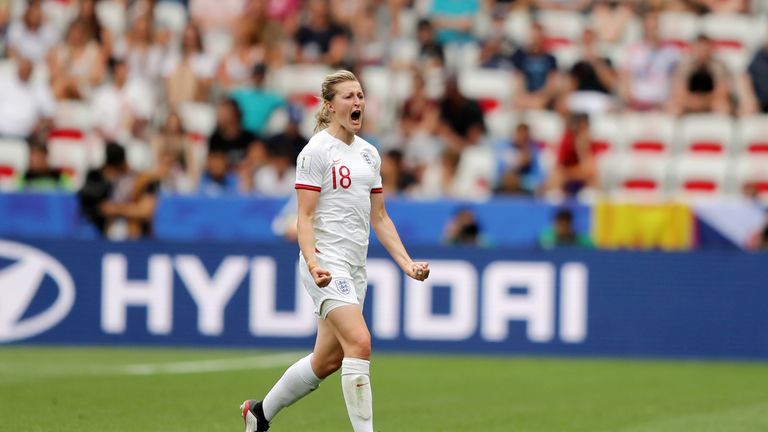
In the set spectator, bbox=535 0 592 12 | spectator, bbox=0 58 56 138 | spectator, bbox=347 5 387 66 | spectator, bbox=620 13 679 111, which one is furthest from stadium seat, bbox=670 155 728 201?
spectator, bbox=0 58 56 138

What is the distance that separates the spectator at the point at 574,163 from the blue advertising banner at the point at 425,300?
2027mm

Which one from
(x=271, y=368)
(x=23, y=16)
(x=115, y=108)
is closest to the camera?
(x=271, y=368)

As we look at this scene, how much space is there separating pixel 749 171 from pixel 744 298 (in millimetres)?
3010

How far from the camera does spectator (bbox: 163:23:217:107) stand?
18.8 metres

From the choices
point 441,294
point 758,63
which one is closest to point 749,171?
point 758,63

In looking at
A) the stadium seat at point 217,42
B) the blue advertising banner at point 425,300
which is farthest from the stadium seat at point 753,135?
the stadium seat at point 217,42

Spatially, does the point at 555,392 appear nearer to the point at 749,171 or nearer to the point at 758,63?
the point at 749,171

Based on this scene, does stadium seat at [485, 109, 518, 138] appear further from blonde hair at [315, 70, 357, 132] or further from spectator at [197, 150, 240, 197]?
blonde hair at [315, 70, 357, 132]

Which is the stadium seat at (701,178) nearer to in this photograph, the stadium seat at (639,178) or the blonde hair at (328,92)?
the stadium seat at (639,178)

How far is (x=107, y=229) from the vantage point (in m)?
15.6

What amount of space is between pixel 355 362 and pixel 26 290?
26.8 ft

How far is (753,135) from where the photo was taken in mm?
17766

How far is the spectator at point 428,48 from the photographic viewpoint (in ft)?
61.3

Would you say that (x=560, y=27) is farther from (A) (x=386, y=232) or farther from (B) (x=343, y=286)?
(B) (x=343, y=286)
